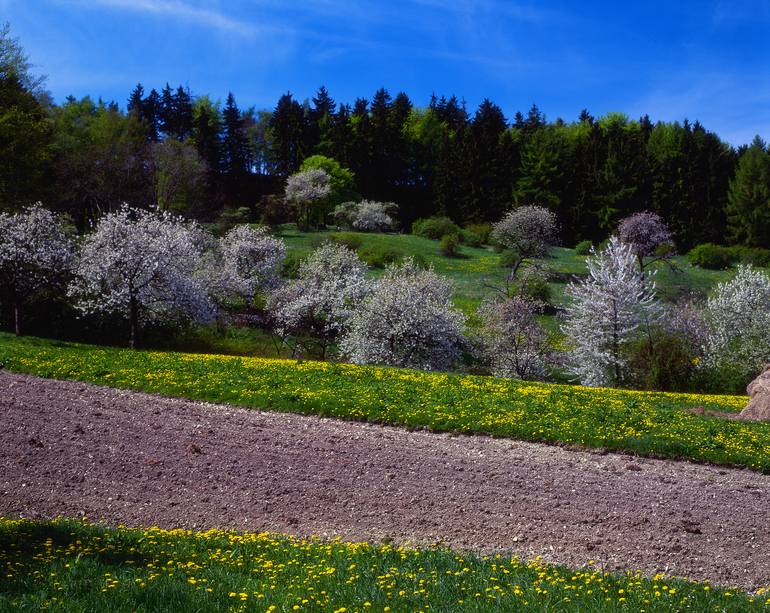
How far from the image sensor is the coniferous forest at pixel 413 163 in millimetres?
61688

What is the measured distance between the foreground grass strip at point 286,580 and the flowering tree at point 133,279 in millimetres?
21892

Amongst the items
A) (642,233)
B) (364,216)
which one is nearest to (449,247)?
(364,216)

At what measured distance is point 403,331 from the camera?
28156mm

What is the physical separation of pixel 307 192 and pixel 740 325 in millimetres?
49208

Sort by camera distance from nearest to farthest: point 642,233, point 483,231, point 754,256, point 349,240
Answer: point 642,233
point 349,240
point 754,256
point 483,231

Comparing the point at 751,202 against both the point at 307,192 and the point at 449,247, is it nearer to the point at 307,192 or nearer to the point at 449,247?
the point at 449,247

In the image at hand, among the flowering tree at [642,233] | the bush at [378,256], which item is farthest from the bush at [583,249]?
the bush at [378,256]

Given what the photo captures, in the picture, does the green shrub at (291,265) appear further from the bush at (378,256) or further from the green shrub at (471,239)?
the green shrub at (471,239)

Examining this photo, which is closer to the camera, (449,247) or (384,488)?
(384,488)

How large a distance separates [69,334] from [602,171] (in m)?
64.9

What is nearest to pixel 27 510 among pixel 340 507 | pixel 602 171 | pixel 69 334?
pixel 340 507

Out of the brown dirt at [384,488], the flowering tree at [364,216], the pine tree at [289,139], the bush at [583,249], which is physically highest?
the pine tree at [289,139]

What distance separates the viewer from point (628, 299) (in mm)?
29656

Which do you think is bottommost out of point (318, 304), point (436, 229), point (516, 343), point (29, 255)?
point (516, 343)
